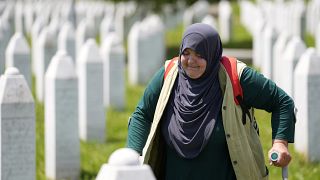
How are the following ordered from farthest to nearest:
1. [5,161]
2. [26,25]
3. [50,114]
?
[26,25] < [50,114] < [5,161]

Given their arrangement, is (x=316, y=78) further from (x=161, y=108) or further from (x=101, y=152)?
(x=161, y=108)

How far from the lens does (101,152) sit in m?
A: 10.5

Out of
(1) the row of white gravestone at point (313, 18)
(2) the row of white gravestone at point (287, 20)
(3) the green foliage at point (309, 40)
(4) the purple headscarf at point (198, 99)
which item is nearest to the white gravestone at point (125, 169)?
(4) the purple headscarf at point (198, 99)

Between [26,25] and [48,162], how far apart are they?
1840 centimetres

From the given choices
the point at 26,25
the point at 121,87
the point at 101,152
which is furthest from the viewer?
the point at 26,25

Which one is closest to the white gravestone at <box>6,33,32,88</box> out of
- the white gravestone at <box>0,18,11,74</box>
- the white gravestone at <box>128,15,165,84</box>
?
the white gravestone at <box>0,18,11,74</box>

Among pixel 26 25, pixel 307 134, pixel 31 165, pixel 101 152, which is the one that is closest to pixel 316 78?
pixel 307 134

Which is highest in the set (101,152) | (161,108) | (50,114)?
(161,108)

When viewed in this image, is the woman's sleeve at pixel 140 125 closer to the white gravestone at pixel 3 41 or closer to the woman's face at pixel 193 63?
the woman's face at pixel 193 63

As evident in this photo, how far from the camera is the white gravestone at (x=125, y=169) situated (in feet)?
12.1

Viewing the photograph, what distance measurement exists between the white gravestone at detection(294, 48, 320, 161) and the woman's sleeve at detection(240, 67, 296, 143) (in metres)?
4.45

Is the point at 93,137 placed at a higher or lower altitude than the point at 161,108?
lower

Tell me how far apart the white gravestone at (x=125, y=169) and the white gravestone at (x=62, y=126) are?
5257 millimetres

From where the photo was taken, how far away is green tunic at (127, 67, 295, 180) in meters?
5.04
